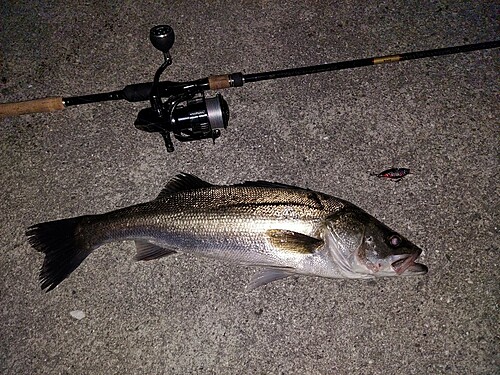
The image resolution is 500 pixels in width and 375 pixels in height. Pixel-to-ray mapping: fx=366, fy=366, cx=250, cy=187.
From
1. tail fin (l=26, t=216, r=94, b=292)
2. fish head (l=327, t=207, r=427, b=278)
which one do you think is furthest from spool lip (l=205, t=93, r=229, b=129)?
tail fin (l=26, t=216, r=94, b=292)

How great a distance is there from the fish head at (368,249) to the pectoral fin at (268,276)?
0.33 m

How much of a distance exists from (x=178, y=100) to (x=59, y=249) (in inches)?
50.8

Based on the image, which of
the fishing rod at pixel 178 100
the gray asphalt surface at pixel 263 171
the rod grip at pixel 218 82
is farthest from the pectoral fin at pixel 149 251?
the rod grip at pixel 218 82

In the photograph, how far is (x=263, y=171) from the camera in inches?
112

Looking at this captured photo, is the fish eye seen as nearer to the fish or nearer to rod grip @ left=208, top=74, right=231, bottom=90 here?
the fish

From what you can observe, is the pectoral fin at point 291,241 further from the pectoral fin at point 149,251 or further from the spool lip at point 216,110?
the spool lip at point 216,110

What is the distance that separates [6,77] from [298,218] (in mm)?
2930

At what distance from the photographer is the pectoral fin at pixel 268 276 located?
2328 millimetres

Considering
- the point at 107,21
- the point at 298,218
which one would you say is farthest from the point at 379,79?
the point at 107,21

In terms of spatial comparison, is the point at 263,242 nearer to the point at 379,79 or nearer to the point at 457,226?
the point at 457,226

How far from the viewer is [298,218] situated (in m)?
2.24

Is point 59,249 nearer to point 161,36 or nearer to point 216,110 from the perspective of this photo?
point 216,110

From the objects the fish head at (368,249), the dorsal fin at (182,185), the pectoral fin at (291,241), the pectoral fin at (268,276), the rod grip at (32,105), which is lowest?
the pectoral fin at (268,276)

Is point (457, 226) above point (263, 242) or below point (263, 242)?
below
